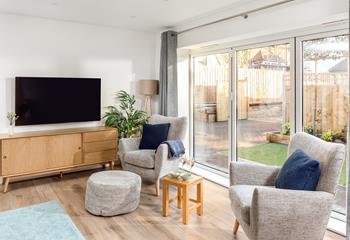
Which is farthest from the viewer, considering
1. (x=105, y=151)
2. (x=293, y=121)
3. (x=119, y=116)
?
(x=119, y=116)

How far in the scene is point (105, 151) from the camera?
15.3 feet

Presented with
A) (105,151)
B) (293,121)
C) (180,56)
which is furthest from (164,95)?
(293,121)

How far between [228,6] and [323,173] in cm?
249

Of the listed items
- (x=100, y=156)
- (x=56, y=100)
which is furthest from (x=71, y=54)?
(x=100, y=156)

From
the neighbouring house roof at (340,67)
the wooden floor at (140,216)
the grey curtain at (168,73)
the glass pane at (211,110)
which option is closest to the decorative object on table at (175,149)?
the wooden floor at (140,216)

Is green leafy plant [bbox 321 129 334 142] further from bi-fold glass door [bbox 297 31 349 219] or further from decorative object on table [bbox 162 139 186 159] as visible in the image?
decorative object on table [bbox 162 139 186 159]

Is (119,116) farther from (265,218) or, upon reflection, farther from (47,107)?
(265,218)

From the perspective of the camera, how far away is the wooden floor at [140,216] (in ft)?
9.17

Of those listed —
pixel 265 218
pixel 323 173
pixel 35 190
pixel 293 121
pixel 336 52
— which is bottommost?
pixel 35 190

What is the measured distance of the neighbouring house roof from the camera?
312cm

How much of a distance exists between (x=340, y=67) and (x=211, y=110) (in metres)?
2.22

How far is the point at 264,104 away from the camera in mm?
4152

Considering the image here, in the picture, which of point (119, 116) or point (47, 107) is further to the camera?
point (119, 116)

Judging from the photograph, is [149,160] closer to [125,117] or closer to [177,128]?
[177,128]
